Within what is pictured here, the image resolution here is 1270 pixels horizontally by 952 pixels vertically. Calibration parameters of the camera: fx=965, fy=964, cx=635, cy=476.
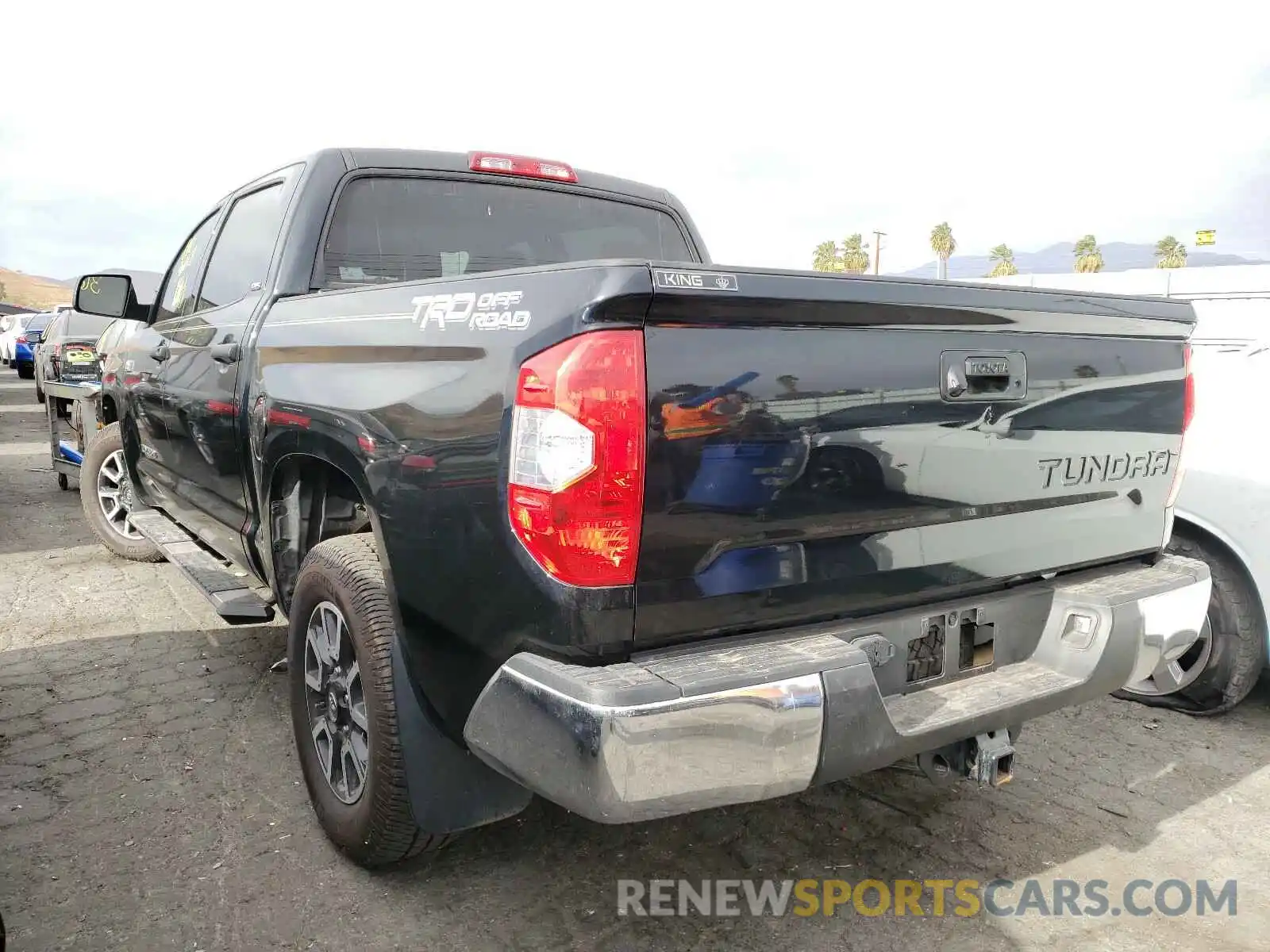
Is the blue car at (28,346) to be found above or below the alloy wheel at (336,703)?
above

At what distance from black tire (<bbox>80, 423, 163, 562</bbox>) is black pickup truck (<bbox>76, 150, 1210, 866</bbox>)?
10.9 feet

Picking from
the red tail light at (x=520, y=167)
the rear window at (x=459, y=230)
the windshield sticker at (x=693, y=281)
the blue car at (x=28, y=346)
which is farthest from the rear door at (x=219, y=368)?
the blue car at (x=28, y=346)

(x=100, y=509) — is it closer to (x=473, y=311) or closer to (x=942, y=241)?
(x=473, y=311)

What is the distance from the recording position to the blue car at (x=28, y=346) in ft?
75.7

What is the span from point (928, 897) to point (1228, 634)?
205cm

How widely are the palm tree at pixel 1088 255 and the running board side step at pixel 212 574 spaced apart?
80.9 metres

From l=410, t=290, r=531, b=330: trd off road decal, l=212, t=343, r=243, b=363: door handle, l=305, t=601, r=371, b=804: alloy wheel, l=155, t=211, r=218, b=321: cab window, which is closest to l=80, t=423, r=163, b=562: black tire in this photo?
l=155, t=211, r=218, b=321: cab window

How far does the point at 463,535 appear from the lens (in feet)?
6.94

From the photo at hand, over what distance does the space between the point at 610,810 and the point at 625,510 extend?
0.58m

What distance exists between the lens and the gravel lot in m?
2.51

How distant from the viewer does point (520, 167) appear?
12.5ft

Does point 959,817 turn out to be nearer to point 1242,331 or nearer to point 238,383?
point 1242,331

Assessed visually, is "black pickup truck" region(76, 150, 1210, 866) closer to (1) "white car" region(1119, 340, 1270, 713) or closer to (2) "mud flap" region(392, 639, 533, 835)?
(2) "mud flap" region(392, 639, 533, 835)

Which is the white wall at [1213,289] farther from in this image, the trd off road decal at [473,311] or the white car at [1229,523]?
the trd off road decal at [473,311]
